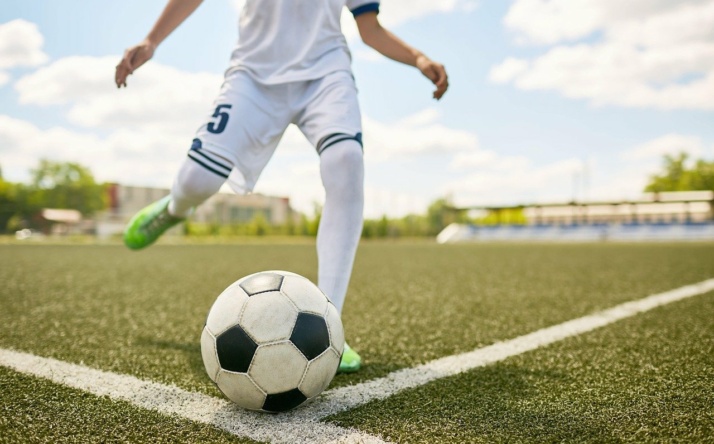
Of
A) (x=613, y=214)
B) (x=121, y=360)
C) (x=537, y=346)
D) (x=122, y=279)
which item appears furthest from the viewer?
(x=613, y=214)

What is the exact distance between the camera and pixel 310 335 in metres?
1.56

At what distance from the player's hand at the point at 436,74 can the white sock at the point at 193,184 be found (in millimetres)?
955

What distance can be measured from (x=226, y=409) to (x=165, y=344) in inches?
38.1

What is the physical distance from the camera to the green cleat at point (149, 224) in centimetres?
298

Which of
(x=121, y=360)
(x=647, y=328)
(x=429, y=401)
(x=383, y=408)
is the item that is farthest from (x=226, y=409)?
(x=647, y=328)

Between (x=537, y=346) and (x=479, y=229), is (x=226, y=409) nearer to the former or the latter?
(x=537, y=346)

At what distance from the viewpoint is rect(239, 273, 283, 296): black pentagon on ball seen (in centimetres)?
163

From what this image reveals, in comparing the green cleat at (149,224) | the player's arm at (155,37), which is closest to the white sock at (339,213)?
the player's arm at (155,37)

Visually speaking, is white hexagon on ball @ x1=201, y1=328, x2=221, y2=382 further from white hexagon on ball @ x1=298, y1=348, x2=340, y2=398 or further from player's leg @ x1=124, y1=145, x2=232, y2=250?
player's leg @ x1=124, y1=145, x2=232, y2=250

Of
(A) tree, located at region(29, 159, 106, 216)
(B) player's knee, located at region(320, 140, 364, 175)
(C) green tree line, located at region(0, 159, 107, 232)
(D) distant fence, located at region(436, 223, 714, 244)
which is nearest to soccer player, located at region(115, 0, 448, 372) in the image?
(B) player's knee, located at region(320, 140, 364, 175)

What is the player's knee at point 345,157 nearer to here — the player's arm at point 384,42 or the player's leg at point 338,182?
the player's leg at point 338,182

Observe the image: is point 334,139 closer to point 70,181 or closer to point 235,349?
point 235,349

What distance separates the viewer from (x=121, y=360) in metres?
2.07

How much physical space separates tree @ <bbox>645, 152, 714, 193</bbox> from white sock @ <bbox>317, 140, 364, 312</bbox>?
2799 inches
